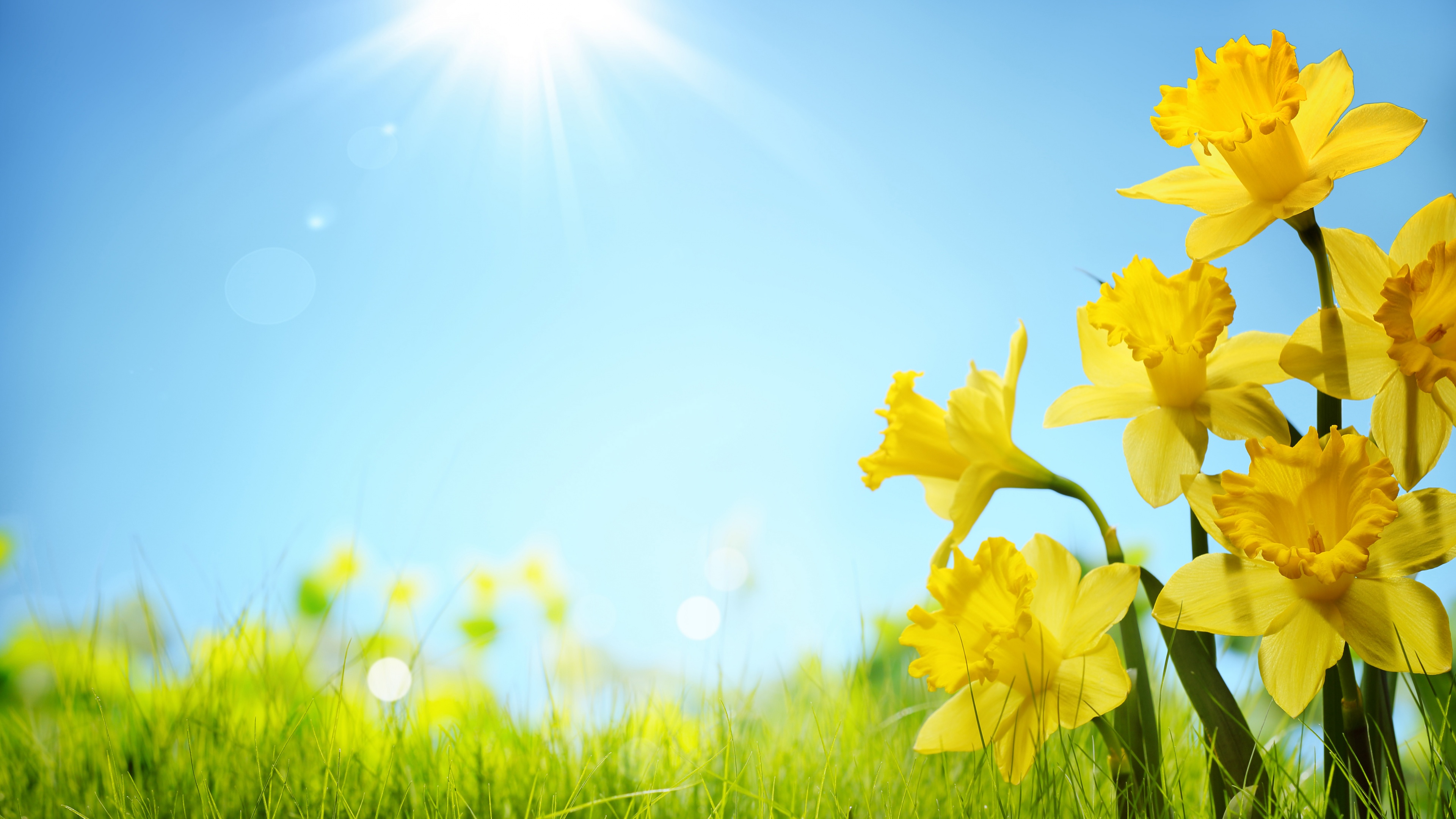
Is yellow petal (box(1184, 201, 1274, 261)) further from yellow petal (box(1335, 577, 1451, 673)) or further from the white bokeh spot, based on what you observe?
the white bokeh spot

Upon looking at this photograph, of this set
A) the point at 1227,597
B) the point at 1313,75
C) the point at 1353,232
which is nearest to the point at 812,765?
the point at 1227,597

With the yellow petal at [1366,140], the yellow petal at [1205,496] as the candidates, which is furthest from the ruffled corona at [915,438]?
the yellow petal at [1366,140]

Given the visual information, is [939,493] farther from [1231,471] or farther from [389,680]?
[389,680]

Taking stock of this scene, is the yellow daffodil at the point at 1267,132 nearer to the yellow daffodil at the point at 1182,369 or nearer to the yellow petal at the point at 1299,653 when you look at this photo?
the yellow daffodil at the point at 1182,369

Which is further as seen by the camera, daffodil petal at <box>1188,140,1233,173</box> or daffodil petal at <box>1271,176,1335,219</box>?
daffodil petal at <box>1188,140,1233,173</box>

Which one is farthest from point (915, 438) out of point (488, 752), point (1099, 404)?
point (488, 752)

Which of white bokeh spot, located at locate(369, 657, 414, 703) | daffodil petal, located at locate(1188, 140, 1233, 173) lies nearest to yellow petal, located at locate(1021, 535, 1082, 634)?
daffodil petal, located at locate(1188, 140, 1233, 173)
